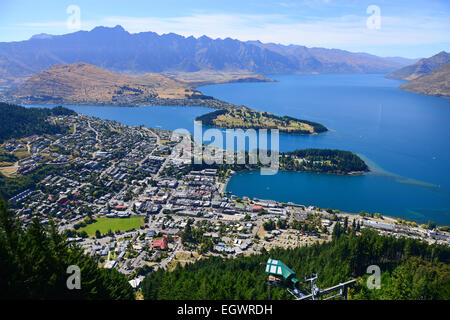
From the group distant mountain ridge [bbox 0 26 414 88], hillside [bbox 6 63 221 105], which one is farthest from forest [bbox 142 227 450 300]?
distant mountain ridge [bbox 0 26 414 88]

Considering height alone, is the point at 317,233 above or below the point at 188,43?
below

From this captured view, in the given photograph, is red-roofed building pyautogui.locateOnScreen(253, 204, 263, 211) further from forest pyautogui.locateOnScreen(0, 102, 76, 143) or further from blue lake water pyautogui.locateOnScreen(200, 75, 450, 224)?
forest pyautogui.locateOnScreen(0, 102, 76, 143)

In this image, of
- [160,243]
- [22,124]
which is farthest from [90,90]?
[160,243]

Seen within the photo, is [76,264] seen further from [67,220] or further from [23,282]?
[67,220]

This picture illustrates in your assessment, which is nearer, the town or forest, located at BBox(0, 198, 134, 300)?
forest, located at BBox(0, 198, 134, 300)

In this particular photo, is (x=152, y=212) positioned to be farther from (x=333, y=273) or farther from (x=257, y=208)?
(x=333, y=273)

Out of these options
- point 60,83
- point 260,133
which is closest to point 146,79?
point 60,83
